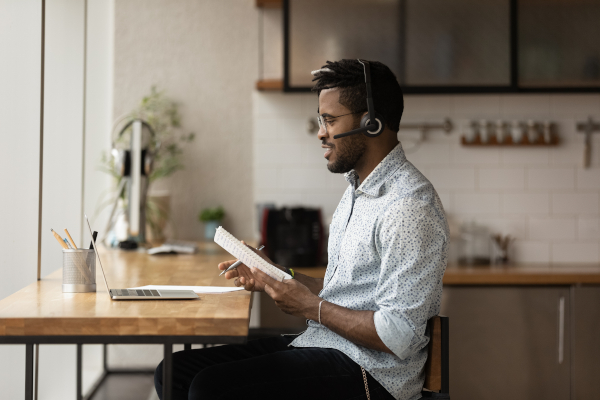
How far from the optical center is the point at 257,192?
137 inches

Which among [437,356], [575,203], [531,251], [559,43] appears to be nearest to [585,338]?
[531,251]

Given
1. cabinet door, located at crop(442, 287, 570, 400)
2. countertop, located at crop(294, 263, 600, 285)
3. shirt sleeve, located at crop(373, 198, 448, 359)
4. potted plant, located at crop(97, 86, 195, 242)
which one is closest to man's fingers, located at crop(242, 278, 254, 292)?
shirt sleeve, located at crop(373, 198, 448, 359)

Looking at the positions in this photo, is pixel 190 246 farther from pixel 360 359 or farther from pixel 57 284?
pixel 360 359

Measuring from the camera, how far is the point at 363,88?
4.97ft

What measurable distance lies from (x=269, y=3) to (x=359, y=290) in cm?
239

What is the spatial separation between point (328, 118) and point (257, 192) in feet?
6.38

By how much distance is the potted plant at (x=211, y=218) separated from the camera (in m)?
3.40

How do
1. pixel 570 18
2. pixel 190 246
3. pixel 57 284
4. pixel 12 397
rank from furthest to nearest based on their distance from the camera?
1. pixel 570 18
2. pixel 190 246
3. pixel 12 397
4. pixel 57 284

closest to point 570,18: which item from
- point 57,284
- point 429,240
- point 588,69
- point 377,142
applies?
point 588,69

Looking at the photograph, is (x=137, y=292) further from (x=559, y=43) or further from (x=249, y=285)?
(x=559, y=43)

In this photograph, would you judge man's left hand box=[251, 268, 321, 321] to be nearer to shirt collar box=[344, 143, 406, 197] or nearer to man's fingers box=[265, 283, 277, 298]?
man's fingers box=[265, 283, 277, 298]

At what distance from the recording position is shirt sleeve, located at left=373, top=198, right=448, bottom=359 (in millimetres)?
1274

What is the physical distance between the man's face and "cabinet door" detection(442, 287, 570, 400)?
5.01 feet

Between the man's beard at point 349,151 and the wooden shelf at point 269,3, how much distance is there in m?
2.06
